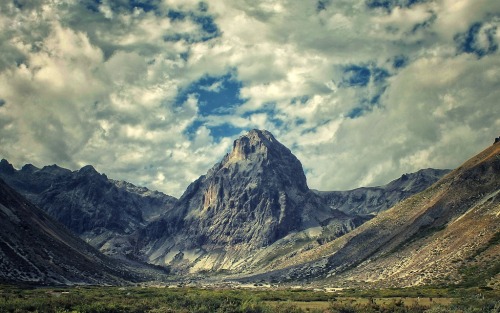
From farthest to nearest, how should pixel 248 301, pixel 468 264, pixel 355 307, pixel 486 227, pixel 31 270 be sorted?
pixel 31 270 → pixel 486 227 → pixel 468 264 → pixel 248 301 → pixel 355 307

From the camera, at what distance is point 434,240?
19662 centimetres

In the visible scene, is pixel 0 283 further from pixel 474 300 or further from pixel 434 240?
pixel 434 240

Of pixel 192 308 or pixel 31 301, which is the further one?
pixel 192 308

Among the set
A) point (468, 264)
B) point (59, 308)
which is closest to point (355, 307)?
point (468, 264)

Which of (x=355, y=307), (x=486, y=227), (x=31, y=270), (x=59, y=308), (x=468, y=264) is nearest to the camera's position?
(x=59, y=308)

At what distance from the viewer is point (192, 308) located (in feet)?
399

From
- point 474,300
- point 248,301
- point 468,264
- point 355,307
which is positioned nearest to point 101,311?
point 248,301

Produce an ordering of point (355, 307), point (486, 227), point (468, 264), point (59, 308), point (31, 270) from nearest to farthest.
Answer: point (59, 308), point (355, 307), point (468, 264), point (486, 227), point (31, 270)

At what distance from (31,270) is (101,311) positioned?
102643mm

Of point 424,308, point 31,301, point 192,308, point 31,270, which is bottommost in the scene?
point 424,308

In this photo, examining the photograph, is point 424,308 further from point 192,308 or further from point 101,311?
point 101,311

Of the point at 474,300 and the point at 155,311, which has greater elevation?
the point at 155,311

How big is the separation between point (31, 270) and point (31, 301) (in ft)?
305

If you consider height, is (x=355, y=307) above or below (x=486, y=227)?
below
